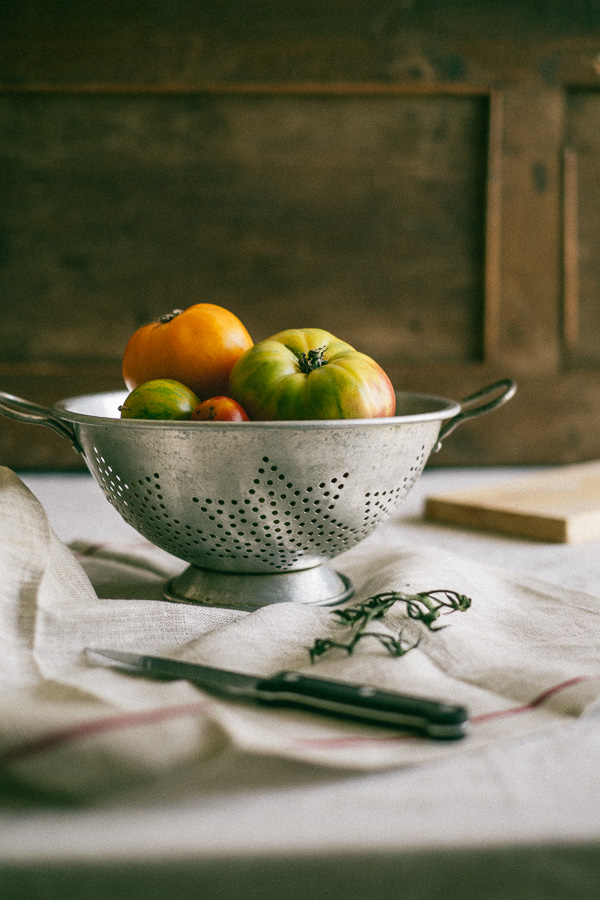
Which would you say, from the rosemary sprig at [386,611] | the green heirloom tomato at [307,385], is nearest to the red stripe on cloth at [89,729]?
the rosemary sprig at [386,611]

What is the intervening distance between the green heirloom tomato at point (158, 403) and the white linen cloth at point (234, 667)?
9 centimetres

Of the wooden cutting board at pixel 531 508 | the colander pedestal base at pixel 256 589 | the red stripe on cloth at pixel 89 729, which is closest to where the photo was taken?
the red stripe on cloth at pixel 89 729

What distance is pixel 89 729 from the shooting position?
0.98 ft

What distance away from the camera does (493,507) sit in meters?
0.83

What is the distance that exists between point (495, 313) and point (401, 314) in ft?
0.50

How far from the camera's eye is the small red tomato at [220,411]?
18.9 inches


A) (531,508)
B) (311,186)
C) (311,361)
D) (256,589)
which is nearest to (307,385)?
(311,361)

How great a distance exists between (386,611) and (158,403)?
0.62 ft

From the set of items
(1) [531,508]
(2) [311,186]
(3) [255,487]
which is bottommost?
(1) [531,508]

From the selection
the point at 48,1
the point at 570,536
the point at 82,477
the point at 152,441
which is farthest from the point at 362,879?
the point at 48,1

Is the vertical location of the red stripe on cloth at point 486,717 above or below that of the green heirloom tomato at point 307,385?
below

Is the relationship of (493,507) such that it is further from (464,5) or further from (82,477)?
(464,5)

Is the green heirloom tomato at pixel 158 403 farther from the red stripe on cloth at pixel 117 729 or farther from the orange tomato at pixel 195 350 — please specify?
the red stripe on cloth at pixel 117 729

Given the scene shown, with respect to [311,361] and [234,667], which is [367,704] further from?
[311,361]
